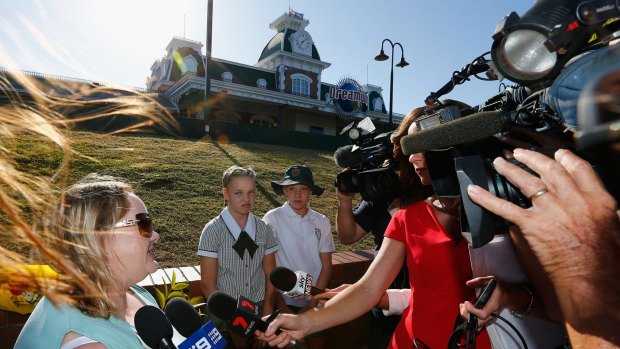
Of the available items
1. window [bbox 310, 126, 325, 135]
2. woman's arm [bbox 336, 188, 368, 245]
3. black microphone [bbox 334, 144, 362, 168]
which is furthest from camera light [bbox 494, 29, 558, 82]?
window [bbox 310, 126, 325, 135]

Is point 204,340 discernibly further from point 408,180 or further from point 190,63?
point 190,63

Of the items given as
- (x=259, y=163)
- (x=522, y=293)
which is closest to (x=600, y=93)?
(x=522, y=293)

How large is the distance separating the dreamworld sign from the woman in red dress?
1335 inches

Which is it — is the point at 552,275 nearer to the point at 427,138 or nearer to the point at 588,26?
the point at 427,138

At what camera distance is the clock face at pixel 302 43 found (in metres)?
36.6

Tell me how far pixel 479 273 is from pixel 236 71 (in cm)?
3369

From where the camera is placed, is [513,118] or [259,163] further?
[259,163]

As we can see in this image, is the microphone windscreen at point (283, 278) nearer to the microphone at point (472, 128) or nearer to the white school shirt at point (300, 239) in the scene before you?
the microphone at point (472, 128)

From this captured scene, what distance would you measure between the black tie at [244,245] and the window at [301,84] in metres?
32.4

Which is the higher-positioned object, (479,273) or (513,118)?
(513,118)

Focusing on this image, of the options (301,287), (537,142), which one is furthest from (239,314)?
(537,142)

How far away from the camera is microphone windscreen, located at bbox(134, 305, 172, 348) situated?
1362mm

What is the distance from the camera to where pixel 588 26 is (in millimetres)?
833

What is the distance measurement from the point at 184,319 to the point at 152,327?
222 mm
